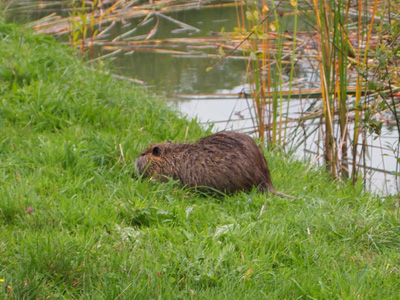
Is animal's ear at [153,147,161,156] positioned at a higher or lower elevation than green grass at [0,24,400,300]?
higher

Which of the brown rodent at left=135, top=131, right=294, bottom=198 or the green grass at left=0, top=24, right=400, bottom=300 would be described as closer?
the green grass at left=0, top=24, right=400, bottom=300

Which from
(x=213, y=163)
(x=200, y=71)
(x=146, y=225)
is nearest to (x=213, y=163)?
(x=213, y=163)

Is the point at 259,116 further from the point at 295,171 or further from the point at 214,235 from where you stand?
the point at 214,235

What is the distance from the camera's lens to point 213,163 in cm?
376

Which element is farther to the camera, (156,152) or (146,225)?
(156,152)

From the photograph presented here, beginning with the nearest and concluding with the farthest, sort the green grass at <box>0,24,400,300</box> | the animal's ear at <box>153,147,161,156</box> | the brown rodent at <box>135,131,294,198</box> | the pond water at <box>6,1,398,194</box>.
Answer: the green grass at <box>0,24,400,300</box> → the brown rodent at <box>135,131,294,198</box> → the animal's ear at <box>153,147,161,156</box> → the pond water at <box>6,1,398,194</box>

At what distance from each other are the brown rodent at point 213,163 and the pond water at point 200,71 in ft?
3.63

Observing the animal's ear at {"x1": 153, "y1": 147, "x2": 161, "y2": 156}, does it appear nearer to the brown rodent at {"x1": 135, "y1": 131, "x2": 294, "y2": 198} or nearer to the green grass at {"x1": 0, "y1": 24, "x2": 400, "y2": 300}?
the brown rodent at {"x1": 135, "y1": 131, "x2": 294, "y2": 198}

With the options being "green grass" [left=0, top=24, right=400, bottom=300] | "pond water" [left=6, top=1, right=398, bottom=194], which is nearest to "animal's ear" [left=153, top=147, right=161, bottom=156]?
"green grass" [left=0, top=24, right=400, bottom=300]

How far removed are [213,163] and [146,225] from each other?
29.5 inches

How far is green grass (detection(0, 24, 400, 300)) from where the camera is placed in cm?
252

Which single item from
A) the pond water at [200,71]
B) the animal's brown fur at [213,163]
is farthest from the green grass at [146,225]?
the pond water at [200,71]

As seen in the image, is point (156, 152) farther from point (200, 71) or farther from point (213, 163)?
point (200, 71)

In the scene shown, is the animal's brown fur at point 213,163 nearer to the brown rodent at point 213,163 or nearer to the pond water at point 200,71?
the brown rodent at point 213,163
